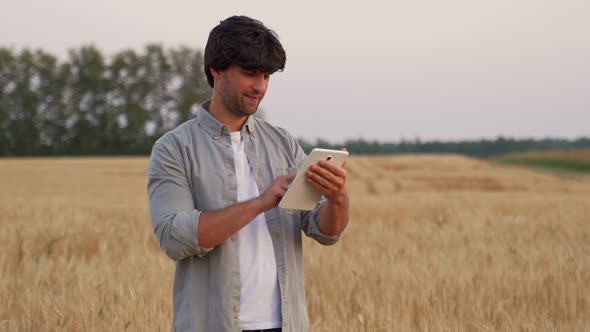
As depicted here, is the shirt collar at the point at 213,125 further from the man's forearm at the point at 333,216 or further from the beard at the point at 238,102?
the man's forearm at the point at 333,216

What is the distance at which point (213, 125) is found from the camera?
1.89 m

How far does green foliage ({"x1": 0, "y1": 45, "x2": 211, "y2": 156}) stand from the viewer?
41.1 m

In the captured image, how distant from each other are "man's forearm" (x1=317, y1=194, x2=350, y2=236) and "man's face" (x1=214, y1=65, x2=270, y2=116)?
319 millimetres

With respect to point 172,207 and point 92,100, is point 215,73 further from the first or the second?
point 92,100

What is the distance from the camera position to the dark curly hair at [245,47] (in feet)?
5.80

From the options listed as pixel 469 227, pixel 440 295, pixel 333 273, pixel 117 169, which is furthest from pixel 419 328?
pixel 117 169

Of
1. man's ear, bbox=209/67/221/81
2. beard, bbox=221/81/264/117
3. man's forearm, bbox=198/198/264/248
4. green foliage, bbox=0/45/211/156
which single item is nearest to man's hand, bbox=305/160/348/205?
man's forearm, bbox=198/198/264/248

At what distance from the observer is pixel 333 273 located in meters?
4.51

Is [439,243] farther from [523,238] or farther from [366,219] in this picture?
[366,219]

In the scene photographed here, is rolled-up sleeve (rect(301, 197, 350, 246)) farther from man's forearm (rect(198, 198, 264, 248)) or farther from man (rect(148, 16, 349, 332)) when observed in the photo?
man's forearm (rect(198, 198, 264, 248))

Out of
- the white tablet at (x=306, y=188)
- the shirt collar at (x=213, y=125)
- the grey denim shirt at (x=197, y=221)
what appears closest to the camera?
the white tablet at (x=306, y=188)

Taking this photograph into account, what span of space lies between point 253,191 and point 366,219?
7829 millimetres

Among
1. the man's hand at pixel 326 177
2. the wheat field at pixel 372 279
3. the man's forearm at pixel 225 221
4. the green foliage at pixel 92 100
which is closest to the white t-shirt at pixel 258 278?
the man's forearm at pixel 225 221

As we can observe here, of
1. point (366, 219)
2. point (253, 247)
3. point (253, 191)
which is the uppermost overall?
point (253, 191)
